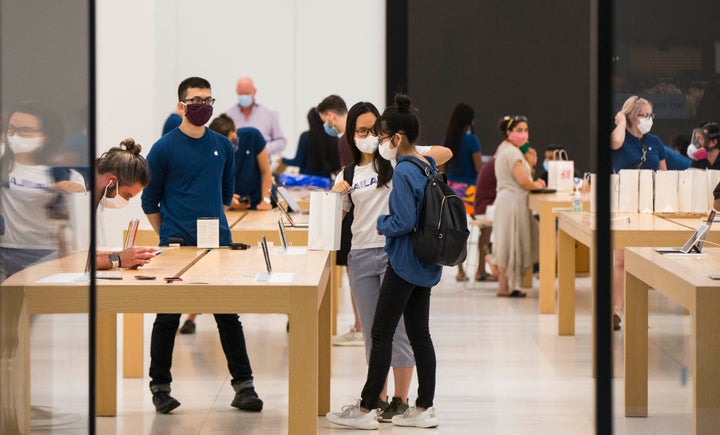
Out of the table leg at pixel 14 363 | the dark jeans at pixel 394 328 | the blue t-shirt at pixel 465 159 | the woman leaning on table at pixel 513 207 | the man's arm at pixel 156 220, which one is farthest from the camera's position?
the blue t-shirt at pixel 465 159

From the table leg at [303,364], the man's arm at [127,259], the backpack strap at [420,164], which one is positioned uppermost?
the backpack strap at [420,164]

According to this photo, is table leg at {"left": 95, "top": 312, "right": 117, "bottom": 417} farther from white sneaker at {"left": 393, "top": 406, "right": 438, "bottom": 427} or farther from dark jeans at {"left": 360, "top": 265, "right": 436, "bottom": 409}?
white sneaker at {"left": 393, "top": 406, "right": 438, "bottom": 427}

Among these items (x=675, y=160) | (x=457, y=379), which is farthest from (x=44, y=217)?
(x=675, y=160)

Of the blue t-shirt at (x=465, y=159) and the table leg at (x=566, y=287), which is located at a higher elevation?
the blue t-shirt at (x=465, y=159)

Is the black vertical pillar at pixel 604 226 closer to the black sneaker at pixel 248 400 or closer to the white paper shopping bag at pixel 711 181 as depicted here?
the black sneaker at pixel 248 400

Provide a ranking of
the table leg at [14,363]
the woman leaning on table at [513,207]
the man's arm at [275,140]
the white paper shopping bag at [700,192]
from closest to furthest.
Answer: the table leg at [14,363], the white paper shopping bag at [700,192], the woman leaning on table at [513,207], the man's arm at [275,140]

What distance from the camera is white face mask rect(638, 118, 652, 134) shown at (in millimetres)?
4445

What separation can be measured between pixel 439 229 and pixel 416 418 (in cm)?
96

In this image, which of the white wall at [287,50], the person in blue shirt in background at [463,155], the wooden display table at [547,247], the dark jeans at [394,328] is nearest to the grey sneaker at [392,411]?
the dark jeans at [394,328]

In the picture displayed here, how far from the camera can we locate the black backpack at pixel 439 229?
14.8 feet

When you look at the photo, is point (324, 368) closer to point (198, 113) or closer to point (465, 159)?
point (198, 113)

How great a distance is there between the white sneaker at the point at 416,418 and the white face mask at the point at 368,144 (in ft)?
3.89

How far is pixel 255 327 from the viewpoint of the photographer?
7734 mm

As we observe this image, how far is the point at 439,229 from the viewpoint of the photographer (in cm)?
454
